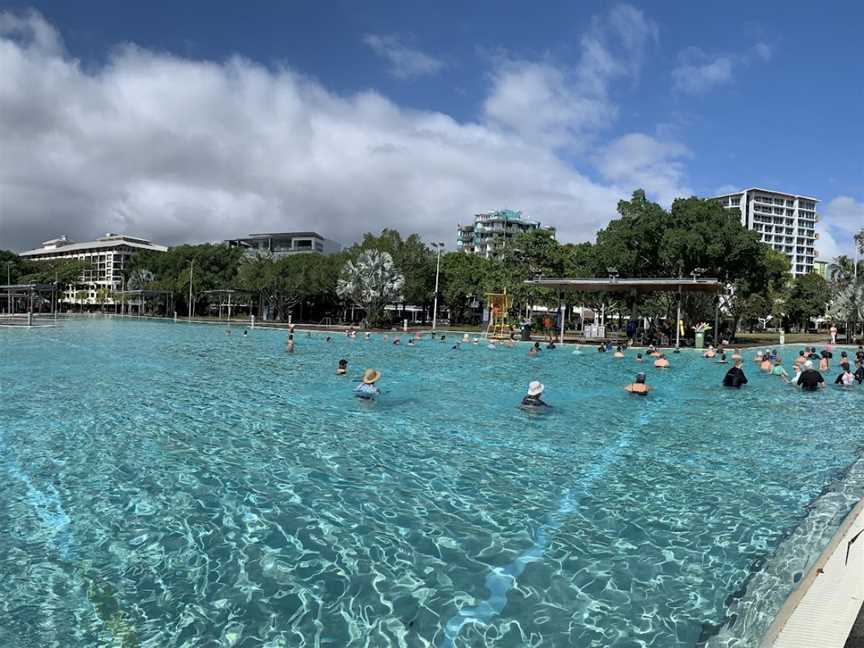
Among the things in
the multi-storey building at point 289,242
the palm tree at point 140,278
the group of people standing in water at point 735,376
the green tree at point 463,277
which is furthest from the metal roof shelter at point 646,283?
the multi-storey building at point 289,242

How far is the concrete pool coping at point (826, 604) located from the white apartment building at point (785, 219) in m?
166

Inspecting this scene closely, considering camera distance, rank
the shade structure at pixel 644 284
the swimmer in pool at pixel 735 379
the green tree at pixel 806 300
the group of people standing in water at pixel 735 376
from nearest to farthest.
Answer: the group of people standing in water at pixel 735 376 < the swimmer in pool at pixel 735 379 < the shade structure at pixel 644 284 < the green tree at pixel 806 300

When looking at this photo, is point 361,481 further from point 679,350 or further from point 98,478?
point 679,350

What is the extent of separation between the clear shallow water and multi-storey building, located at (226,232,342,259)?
10240 cm

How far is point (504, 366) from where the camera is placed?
23.5 m

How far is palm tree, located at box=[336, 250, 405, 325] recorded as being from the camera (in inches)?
2031

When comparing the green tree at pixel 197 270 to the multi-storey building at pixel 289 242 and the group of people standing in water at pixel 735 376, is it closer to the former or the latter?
the multi-storey building at pixel 289 242

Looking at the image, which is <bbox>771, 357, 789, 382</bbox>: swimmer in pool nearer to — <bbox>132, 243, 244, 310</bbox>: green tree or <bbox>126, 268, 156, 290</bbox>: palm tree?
<bbox>132, 243, 244, 310</bbox>: green tree

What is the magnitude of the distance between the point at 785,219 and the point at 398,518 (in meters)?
177

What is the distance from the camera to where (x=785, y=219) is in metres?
154

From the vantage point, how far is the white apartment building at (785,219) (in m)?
151

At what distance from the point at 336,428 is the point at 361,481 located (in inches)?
134

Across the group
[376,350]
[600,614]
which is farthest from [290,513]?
[376,350]

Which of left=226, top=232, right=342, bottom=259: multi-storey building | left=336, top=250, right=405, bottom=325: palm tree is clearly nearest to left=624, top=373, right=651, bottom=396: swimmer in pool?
left=336, top=250, right=405, bottom=325: palm tree
